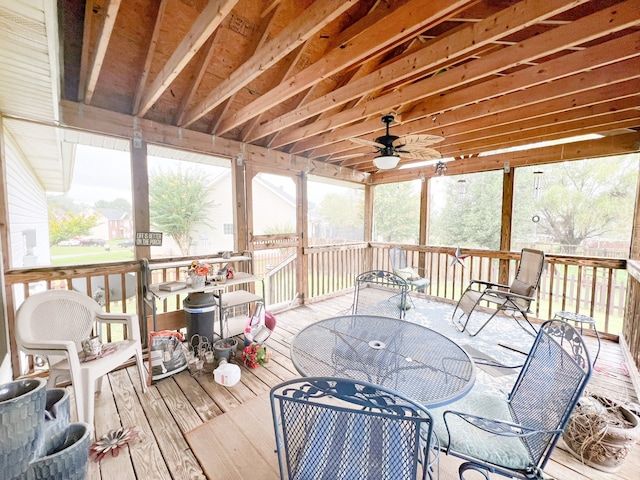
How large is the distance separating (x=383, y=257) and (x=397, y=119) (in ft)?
11.5

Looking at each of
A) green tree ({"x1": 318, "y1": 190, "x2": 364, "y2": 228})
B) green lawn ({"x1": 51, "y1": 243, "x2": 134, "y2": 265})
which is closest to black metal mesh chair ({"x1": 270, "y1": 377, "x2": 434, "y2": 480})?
green lawn ({"x1": 51, "y1": 243, "x2": 134, "y2": 265})

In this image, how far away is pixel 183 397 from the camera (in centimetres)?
225

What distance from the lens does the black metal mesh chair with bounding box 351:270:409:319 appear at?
3.09 m

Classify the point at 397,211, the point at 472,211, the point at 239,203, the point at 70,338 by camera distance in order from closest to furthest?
the point at 70,338 → the point at 239,203 → the point at 472,211 → the point at 397,211

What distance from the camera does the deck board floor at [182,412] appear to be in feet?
5.18

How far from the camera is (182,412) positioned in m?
2.06

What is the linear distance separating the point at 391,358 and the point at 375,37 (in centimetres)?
222

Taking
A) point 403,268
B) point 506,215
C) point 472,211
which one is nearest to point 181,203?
point 403,268

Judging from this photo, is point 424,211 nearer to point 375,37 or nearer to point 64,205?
point 375,37

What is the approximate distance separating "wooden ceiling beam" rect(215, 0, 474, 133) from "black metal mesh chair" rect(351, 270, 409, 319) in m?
2.20

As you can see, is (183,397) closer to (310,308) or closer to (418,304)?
(310,308)

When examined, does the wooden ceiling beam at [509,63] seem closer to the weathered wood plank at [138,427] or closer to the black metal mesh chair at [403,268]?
the black metal mesh chair at [403,268]

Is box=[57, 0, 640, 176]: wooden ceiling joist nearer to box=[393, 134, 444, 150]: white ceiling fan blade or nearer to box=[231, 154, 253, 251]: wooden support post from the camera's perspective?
box=[231, 154, 253, 251]: wooden support post

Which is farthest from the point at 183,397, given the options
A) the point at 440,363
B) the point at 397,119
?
the point at 397,119
